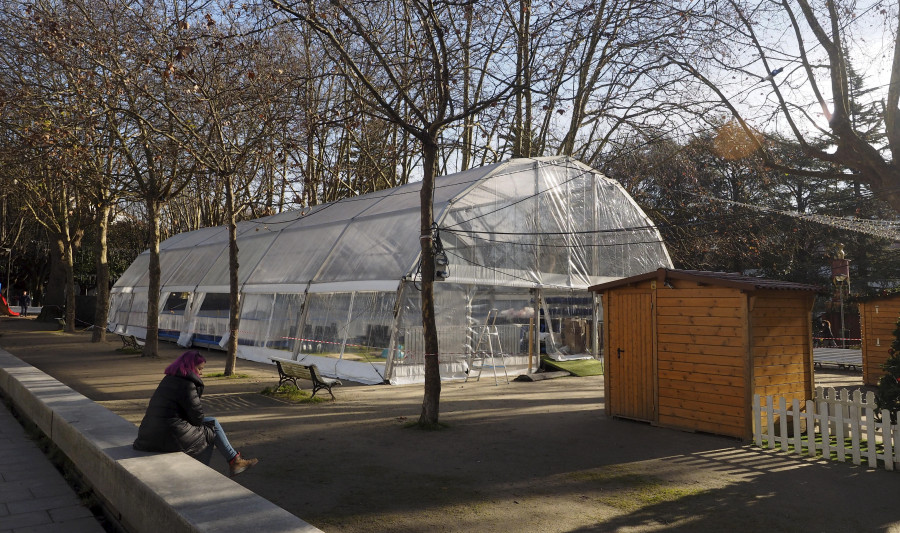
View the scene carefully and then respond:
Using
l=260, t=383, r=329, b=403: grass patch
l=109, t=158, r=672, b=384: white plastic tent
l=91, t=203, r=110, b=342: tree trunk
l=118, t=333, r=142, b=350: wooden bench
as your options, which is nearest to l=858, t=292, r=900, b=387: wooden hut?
l=109, t=158, r=672, b=384: white plastic tent

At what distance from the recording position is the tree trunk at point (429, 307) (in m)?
10.2

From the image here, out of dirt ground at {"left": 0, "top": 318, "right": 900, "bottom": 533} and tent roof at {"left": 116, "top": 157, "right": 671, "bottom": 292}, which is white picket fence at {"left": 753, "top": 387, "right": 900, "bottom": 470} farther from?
tent roof at {"left": 116, "top": 157, "right": 671, "bottom": 292}

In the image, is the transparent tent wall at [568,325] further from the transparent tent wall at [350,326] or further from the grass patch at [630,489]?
the grass patch at [630,489]

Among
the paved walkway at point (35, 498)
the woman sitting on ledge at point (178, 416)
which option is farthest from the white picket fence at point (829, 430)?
A: the paved walkway at point (35, 498)

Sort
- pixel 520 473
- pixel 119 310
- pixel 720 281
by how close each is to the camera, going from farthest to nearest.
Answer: pixel 119 310, pixel 720 281, pixel 520 473

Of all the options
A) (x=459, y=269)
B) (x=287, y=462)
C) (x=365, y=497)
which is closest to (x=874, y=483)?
(x=365, y=497)

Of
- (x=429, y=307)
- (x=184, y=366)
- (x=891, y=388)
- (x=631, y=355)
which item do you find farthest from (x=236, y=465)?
(x=891, y=388)

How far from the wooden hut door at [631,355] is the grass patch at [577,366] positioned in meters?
6.70

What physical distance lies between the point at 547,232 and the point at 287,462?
1275 cm

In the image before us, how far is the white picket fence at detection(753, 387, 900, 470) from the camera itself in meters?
8.16

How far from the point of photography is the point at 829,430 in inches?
354

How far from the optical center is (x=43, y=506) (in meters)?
6.33

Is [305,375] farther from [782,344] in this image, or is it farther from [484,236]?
[782,344]

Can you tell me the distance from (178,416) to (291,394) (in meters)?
7.06
